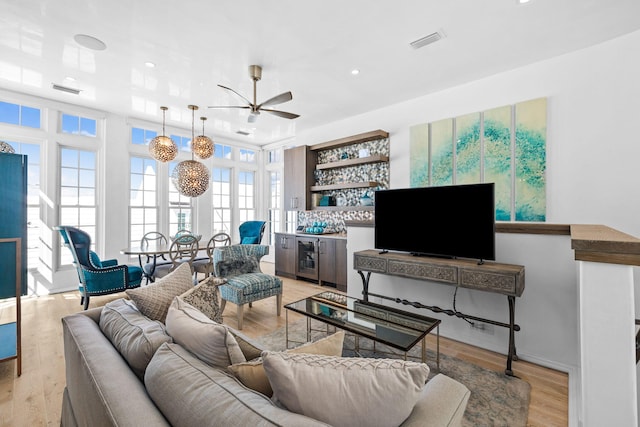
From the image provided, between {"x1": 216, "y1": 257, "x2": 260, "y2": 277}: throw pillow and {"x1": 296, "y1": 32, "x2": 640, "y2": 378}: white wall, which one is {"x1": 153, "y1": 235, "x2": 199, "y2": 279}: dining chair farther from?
{"x1": 296, "y1": 32, "x2": 640, "y2": 378}: white wall

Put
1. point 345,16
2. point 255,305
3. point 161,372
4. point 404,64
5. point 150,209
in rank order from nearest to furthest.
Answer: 1. point 161,372
2. point 345,16
3. point 404,64
4. point 255,305
5. point 150,209

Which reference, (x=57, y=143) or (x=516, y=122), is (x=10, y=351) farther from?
(x=516, y=122)

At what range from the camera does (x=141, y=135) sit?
5.47m

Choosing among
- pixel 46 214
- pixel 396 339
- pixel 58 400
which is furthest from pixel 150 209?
pixel 396 339

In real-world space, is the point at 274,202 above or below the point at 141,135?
below

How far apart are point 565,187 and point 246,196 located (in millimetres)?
6214

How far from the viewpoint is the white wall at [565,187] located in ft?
7.83

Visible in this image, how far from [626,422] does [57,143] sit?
6.66m

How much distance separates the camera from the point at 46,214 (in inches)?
176

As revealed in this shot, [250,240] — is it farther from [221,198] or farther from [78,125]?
[78,125]

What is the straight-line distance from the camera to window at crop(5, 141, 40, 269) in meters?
4.35

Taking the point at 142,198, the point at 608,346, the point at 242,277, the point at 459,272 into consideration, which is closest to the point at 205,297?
the point at 242,277

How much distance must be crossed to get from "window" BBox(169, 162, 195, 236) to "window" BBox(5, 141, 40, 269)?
76.6 inches

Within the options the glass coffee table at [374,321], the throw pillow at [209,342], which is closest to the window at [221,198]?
the glass coffee table at [374,321]
